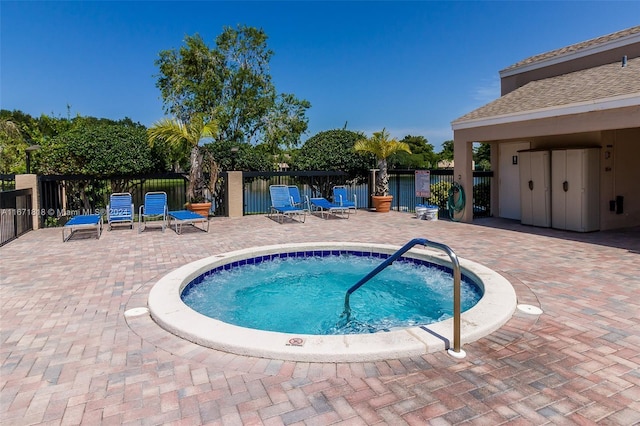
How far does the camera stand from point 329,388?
2.87m

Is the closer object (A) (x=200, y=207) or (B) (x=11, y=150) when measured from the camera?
(A) (x=200, y=207)

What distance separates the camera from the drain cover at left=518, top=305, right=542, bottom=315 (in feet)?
14.1

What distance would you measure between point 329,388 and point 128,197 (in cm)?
1008

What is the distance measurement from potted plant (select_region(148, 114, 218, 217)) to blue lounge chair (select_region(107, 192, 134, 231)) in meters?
1.84

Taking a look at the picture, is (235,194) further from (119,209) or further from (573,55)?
(573,55)

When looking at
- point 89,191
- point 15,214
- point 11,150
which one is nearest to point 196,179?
point 89,191

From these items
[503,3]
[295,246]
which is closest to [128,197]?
[295,246]

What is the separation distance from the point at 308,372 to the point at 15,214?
9.82m

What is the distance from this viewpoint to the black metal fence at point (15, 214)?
8719 mm

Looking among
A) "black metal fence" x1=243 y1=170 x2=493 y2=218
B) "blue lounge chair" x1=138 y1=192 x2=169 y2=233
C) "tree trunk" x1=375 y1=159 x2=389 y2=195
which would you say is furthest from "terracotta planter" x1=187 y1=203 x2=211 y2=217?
"tree trunk" x1=375 y1=159 x2=389 y2=195

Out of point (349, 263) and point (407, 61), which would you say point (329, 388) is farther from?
point (407, 61)

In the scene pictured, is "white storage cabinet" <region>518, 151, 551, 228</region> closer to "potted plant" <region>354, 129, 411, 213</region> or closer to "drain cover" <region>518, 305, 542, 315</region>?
"potted plant" <region>354, 129, 411, 213</region>

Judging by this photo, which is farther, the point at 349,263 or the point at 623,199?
the point at 623,199

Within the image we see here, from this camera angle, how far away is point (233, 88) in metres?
24.1
